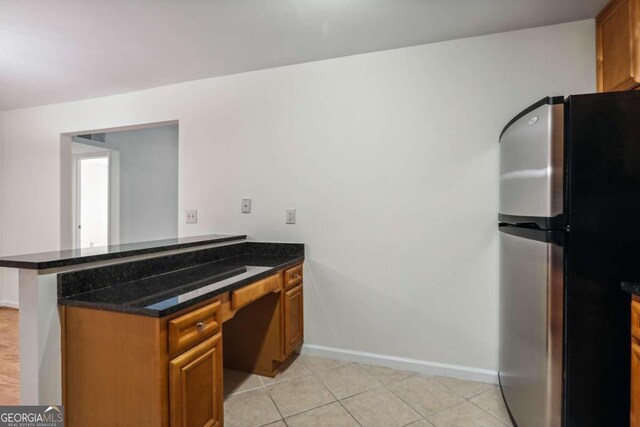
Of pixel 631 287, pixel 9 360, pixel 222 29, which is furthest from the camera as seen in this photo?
pixel 9 360

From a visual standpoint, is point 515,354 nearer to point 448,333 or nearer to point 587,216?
point 448,333

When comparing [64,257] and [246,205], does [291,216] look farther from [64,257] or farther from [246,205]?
[64,257]

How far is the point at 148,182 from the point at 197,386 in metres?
3.84

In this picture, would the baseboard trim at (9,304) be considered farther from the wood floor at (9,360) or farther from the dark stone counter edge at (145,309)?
the dark stone counter edge at (145,309)

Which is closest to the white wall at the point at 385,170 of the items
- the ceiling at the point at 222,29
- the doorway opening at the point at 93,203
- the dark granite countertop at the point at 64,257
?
the ceiling at the point at 222,29

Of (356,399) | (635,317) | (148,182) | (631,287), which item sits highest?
(148,182)

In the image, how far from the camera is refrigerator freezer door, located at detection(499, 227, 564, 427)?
1.34m

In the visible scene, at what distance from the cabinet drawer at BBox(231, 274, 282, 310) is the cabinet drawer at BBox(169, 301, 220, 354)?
141 millimetres

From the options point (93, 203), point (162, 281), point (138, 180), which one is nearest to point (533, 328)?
point (162, 281)

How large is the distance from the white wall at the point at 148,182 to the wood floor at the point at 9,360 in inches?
56.9

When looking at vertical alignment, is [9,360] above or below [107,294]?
below

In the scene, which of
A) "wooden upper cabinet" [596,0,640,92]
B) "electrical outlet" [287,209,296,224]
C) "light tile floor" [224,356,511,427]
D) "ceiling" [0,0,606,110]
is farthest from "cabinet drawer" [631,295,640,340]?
"electrical outlet" [287,209,296,224]

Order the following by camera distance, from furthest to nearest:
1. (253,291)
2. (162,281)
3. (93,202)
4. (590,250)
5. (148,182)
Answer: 1. (93,202)
2. (148,182)
3. (253,291)
4. (162,281)
5. (590,250)

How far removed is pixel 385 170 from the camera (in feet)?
7.85
